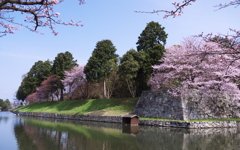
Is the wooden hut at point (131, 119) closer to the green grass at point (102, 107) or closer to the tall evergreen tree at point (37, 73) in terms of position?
the green grass at point (102, 107)

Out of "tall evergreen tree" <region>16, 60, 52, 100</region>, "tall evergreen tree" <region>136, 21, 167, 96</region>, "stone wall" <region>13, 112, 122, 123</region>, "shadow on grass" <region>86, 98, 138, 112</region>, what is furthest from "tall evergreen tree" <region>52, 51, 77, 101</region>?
"tall evergreen tree" <region>136, 21, 167, 96</region>

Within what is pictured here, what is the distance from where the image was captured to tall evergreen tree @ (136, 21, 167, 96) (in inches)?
1014

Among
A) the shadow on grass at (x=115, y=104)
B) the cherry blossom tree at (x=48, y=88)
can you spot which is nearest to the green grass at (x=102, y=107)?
the shadow on grass at (x=115, y=104)

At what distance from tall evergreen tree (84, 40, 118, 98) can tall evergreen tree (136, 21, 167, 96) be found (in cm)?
472

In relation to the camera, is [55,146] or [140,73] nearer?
[55,146]

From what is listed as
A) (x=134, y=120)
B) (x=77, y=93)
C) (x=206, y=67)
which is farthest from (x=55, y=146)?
(x=77, y=93)

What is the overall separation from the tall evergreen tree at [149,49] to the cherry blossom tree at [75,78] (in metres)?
11.5

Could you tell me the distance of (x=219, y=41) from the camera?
5.42 meters

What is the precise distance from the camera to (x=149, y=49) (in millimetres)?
29688

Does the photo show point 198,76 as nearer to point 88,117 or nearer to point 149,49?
point 149,49

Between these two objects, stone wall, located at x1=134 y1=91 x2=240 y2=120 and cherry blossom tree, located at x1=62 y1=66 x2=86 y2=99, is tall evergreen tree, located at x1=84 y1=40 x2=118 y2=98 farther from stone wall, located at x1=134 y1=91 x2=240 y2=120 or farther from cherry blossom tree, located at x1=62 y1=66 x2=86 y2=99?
stone wall, located at x1=134 y1=91 x2=240 y2=120

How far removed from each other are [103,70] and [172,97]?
13.0 m

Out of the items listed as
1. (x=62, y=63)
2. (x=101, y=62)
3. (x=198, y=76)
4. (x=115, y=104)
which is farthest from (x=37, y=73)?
(x=198, y=76)

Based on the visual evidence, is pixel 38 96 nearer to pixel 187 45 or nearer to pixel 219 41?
pixel 187 45
